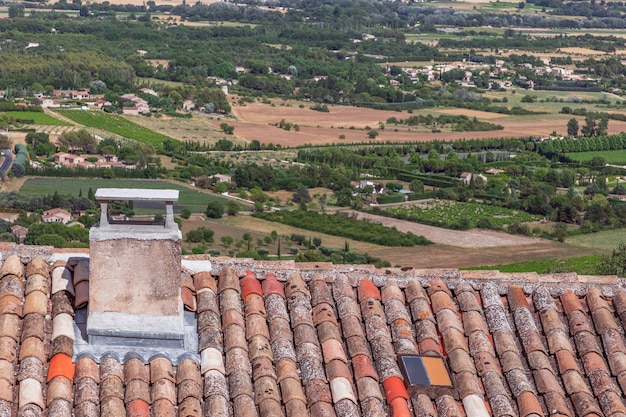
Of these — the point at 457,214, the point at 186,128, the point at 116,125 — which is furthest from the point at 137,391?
the point at 186,128

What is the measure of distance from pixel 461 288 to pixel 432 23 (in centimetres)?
19060

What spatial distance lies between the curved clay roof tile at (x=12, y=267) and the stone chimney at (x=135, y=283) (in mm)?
731

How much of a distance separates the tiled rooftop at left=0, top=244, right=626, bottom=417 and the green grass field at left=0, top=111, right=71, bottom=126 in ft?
264

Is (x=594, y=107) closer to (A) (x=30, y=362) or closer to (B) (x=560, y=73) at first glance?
(B) (x=560, y=73)

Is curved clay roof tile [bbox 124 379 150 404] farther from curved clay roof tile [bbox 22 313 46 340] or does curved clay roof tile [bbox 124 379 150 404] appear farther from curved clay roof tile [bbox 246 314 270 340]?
curved clay roof tile [bbox 246 314 270 340]

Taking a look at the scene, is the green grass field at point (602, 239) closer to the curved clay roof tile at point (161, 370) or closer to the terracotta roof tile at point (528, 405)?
the terracotta roof tile at point (528, 405)

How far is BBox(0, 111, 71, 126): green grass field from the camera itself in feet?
285

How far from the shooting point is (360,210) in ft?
208

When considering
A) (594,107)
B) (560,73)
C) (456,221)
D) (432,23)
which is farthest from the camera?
(432,23)

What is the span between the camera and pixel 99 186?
64.4 meters

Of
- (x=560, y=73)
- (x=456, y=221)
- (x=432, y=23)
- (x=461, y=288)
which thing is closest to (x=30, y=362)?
(x=461, y=288)

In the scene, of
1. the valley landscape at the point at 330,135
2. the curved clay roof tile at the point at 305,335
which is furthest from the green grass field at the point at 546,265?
the curved clay roof tile at the point at 305,335

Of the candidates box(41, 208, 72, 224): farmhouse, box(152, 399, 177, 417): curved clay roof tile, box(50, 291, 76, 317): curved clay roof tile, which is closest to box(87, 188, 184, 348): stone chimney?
box(50, 291, 76, 317): curved clay roof tile

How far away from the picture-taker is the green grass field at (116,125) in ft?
280
